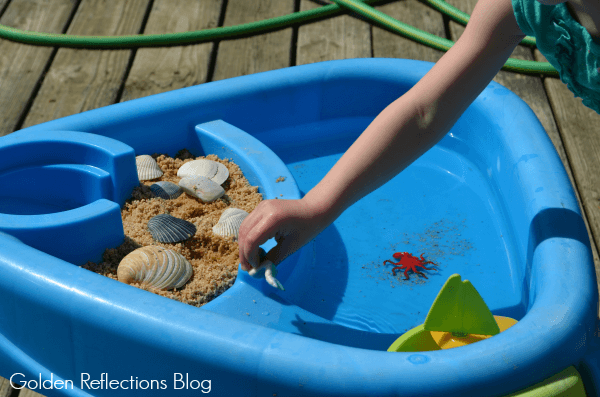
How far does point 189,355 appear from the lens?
0.93 m

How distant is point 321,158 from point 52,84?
1.05 meters

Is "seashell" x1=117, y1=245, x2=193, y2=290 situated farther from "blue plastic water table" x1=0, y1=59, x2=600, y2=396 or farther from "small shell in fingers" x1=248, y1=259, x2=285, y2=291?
"small shell in fingers" x1=248, y1=259, x2=285, y2=291

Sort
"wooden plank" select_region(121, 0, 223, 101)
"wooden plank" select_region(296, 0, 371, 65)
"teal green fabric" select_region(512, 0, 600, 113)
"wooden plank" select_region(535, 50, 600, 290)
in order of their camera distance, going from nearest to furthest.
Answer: "teal green fabric" select_region(512, 0, 600, 113) → "wooden plank" select_region(535, 50, 600, 290) → "wooden plank" select_region(121, 0, 223, 101) → "wooden plank" select_region(296, 0, 371, 65)

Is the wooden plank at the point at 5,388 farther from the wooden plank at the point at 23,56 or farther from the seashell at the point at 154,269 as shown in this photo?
the wooden plank at the point at 23,56

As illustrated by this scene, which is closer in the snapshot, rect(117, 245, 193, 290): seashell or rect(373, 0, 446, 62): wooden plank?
rect(117, 245, 193, 290): seashell

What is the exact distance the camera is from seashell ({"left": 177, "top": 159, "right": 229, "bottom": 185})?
1.49m

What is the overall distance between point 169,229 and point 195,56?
112 cm

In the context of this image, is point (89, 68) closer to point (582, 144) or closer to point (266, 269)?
point (266, 269)

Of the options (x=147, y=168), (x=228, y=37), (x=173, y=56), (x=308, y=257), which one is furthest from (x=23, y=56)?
(x=308, y=257)

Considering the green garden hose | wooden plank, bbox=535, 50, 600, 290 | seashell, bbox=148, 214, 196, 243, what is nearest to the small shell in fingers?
seashell, bbox=148, 214, 196, 243

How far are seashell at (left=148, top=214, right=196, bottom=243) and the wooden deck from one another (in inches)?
33.9

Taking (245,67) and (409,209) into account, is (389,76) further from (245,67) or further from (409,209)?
(245,67)

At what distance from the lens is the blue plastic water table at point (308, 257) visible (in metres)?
0.92

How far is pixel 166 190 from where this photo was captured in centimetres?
146
